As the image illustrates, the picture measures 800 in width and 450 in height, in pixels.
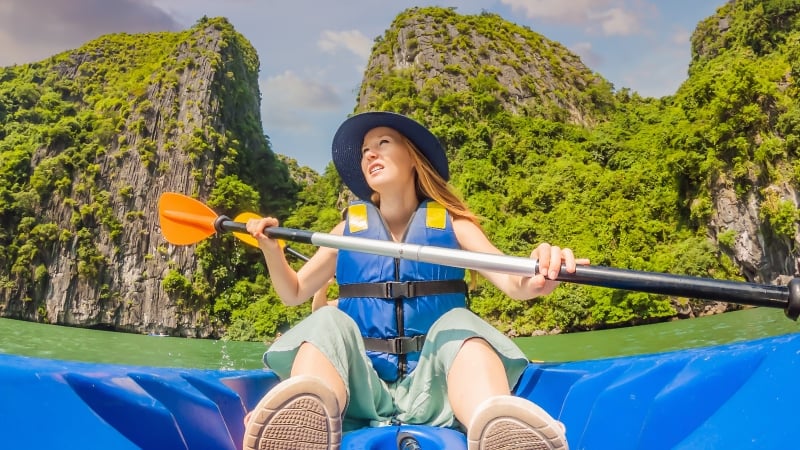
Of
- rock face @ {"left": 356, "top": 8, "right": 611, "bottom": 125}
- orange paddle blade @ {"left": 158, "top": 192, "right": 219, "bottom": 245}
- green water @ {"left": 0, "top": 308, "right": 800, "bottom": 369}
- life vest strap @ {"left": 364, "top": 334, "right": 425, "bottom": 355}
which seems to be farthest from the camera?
rock face @ {"left": 356, "top": 8, "right": 611, "bottom": 125}

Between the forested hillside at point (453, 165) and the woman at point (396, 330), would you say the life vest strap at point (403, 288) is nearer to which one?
the woman at point (396, 330)

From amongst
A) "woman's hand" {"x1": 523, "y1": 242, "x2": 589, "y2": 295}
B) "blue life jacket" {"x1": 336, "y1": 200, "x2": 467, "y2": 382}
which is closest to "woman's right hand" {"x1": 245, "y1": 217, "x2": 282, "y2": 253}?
"blue life jacket" {"x1": 336, "y1": 200, "x2": 467, "y2": 382}

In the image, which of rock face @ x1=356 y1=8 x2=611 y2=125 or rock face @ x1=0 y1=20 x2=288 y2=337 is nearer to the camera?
rock face @ x1=0 y1=20 x2=288 y2=337

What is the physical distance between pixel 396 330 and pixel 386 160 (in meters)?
0.53

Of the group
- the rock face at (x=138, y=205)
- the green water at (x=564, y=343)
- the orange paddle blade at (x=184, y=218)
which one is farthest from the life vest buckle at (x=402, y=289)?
the rock face at (x=138, y=205)

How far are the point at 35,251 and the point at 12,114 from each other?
13044 mm

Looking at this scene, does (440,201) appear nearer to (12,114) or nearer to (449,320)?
(449,320)

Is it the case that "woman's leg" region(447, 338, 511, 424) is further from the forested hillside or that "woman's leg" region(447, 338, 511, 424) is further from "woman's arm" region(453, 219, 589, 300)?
the forested hillside

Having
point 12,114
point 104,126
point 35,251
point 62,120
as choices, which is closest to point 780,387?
point 35,251

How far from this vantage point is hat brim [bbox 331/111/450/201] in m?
1.61

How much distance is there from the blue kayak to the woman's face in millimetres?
700

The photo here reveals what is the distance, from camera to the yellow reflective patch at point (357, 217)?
1647mm

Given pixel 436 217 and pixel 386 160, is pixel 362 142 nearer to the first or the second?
pixel 386 160

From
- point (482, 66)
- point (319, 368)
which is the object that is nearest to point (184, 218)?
point (319, 368)
